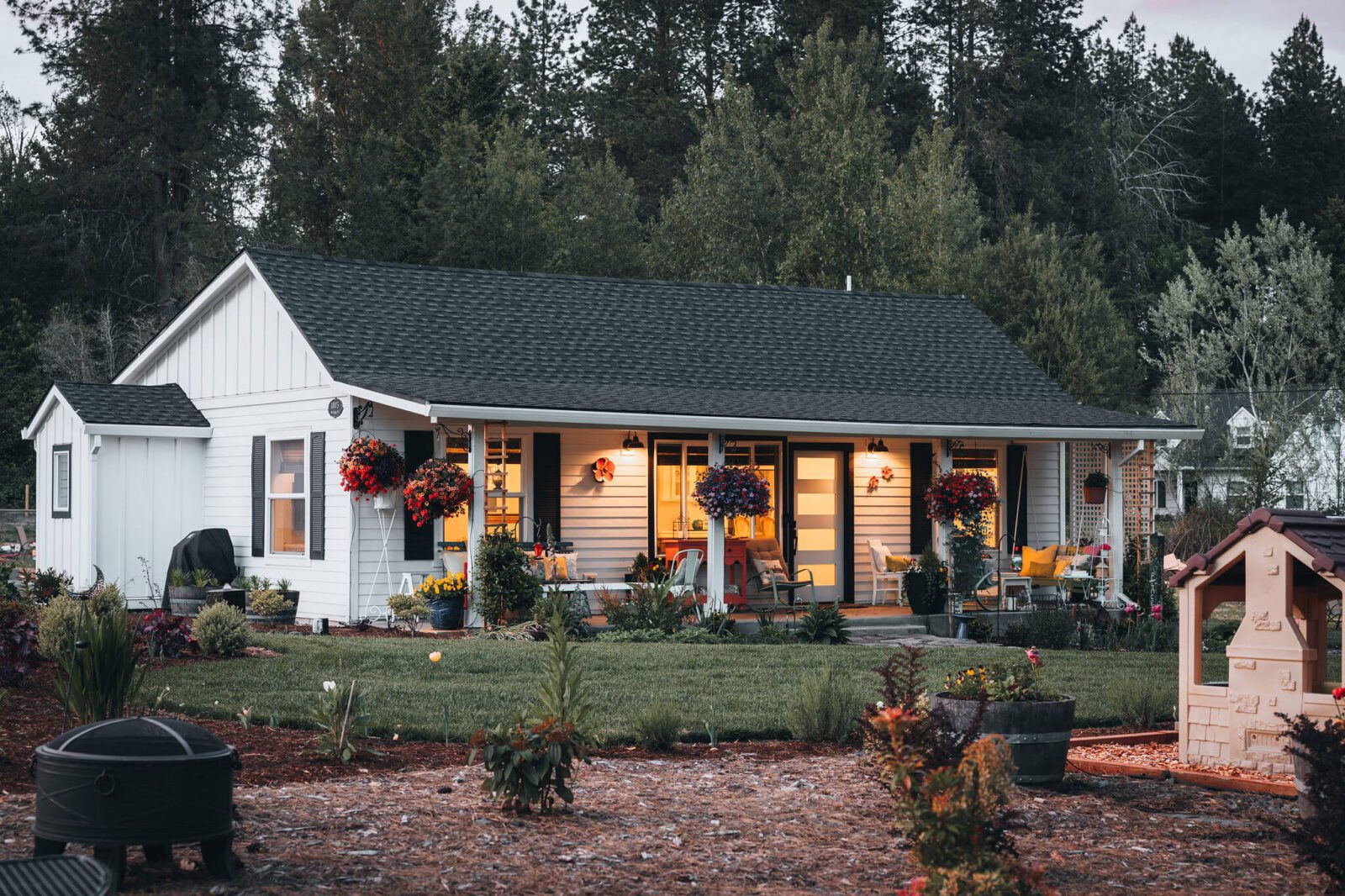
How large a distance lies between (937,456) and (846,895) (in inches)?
569

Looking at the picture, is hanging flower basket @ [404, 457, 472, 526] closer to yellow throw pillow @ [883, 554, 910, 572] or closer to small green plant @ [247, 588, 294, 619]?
small green plant @ [247, 588, 294, 619]

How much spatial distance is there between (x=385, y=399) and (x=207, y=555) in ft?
14.0

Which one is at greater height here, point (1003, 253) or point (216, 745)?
point (1003, 253)

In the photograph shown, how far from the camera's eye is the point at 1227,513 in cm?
2653

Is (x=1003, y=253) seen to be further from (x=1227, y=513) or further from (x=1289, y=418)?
(x=1227, y=513)

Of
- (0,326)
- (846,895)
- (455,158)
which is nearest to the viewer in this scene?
(846,895)

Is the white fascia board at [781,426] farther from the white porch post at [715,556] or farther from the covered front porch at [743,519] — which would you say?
the white porch post at [715,556]

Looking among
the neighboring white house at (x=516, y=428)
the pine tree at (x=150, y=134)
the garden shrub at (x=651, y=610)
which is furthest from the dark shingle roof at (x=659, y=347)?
the pine tree at (x=150, y=134)

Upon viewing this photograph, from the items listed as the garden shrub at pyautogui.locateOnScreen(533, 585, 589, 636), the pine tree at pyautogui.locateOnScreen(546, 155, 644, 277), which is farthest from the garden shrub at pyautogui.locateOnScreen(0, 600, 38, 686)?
the pine tree at pyautogui.locateOnScreen(546, 155, 644, 277)

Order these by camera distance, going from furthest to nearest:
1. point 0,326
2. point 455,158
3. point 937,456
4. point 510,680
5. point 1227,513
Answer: point 0,326 → point 455,158 → point 1227,513 → point 937,456 → point 510,680

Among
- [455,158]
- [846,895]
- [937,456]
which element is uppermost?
[455,158]

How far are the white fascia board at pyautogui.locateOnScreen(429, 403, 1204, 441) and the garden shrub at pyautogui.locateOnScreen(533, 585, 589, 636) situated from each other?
6.12 feet

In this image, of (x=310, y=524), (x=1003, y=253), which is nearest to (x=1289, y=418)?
(x=1003, y=253)

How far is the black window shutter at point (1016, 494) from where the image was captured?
20.8 meters
